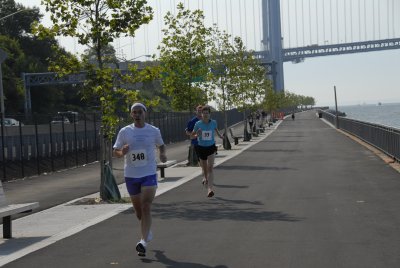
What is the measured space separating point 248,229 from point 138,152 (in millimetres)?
2194

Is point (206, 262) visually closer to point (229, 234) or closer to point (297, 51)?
point (229, 234)

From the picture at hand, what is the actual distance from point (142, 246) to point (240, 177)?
35.3 ft

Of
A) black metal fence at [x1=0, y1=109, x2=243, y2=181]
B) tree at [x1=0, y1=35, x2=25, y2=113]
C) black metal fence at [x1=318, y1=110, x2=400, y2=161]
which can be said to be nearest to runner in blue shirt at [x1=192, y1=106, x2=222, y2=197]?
black metal fence at [x1=0, y1=109, x2=243, y2=181]

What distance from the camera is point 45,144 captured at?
26.4 m

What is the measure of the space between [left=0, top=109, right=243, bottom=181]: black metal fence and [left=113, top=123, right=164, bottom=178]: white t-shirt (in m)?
12.4

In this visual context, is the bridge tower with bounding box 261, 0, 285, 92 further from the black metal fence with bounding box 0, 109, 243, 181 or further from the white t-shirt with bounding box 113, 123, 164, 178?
the white t-shirt with bounding box 113, 123, 164, 178

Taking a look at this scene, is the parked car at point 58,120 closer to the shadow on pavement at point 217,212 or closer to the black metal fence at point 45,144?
the black metal fence at point 45,144

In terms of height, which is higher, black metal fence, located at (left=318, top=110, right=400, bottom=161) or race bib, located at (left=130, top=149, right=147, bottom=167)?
race bib, located at (left=130, top=149, right=147, bottom=167)

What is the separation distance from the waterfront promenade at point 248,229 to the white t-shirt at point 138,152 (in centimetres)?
95

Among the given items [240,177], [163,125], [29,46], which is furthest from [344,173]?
[29,46]

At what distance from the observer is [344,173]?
1870 cm

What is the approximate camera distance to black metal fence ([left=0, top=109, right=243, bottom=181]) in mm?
23438

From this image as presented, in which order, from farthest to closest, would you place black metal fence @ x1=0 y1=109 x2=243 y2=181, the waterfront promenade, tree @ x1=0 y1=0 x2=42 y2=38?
tree @ x1=0 y1=0 x2=42 y2=38 < black metal fence @ x1=0 y1=109 x2=243 y2=181 < the waterfront promenade

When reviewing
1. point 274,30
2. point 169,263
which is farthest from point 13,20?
point 169,263
